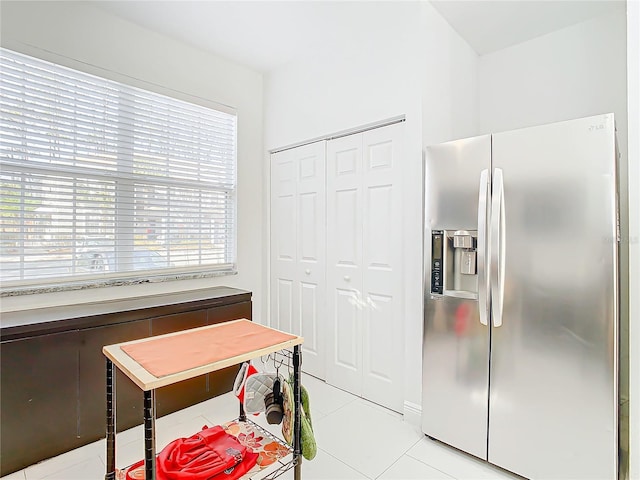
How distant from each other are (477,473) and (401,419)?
0.61m

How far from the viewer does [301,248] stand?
10.5ft

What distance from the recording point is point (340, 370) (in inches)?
114

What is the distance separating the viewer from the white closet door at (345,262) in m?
2.75

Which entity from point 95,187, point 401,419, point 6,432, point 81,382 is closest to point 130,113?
point 95,187

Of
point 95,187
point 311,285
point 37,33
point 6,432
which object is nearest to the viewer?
point 6,432

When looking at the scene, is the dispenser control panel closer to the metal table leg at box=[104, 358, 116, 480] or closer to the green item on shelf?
the green item on shelf

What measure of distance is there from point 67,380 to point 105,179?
135 cm

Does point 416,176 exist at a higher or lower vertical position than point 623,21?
lower

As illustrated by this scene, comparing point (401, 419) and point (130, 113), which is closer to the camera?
point (401, 419)

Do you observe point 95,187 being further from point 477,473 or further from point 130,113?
point 477,473

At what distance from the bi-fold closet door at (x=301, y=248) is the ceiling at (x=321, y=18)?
2.84 feet

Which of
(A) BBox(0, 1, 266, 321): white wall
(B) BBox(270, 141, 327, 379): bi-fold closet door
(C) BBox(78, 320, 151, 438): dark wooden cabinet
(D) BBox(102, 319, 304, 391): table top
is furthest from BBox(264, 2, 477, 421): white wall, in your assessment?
(C) BBox(78, 320, 151, 438): dark wooden cabinet

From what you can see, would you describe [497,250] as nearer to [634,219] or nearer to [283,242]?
[634,219]

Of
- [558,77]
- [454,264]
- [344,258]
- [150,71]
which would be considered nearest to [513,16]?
[558,77]
